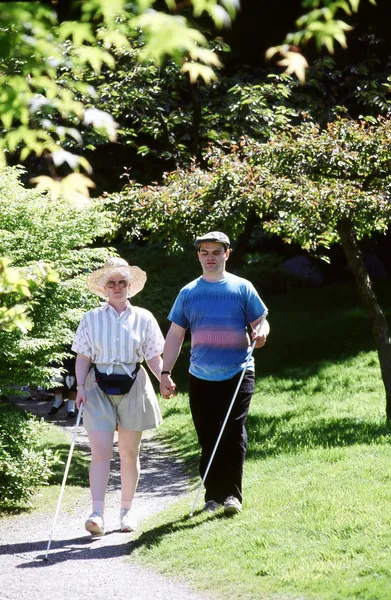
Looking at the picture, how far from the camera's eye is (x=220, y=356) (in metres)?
7.89

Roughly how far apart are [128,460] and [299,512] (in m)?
1.44

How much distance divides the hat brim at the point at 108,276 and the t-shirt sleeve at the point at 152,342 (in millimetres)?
385

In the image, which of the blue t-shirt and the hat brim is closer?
the blue t-shirt

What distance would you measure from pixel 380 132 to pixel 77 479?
17.0 ft

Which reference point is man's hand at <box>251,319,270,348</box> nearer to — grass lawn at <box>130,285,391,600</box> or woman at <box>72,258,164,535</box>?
woman at <box>72,258,164,535</box>

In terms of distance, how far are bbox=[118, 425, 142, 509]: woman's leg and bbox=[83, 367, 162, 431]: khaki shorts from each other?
2.9 inches

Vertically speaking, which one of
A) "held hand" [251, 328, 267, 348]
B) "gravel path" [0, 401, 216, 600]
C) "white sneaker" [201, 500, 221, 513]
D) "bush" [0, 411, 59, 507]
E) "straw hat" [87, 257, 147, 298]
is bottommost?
"gravel path" [0, 401, 216, 600]

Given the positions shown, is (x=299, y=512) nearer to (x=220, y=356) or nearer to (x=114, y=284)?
(x=220, y=356)

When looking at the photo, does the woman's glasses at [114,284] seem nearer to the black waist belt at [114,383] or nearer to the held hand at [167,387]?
the black waist belt at [114,383]

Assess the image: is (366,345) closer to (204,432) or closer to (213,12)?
(204,432)

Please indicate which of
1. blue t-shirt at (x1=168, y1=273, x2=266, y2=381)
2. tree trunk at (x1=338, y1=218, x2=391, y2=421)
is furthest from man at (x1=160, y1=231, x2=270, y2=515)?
tree trunk at (x1=338, y1=218, x2=391, y2=421)

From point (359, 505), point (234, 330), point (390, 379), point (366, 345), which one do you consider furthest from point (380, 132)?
point (366, 345)

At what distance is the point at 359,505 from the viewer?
7484 mm

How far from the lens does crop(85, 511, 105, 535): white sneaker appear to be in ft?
25.2
